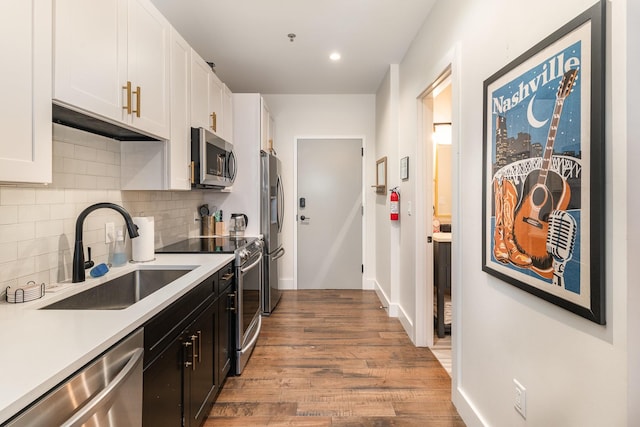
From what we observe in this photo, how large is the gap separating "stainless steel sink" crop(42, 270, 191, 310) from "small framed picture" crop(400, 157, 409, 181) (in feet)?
6.82

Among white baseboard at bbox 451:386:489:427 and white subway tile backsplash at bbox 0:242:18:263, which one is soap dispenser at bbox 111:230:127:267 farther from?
white baseboard at bbox 451:386:489:427

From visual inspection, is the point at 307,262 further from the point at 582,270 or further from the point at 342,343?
the point at 582,270

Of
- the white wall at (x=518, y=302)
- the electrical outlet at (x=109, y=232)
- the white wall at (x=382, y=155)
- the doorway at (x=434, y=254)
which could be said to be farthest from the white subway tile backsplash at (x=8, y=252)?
the white wall at (x=382, y=155)

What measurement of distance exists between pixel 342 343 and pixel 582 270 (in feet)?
7.34

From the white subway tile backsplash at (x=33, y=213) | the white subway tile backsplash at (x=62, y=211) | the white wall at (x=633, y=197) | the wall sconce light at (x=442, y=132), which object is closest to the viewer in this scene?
the white wall at (x=633, y=197)

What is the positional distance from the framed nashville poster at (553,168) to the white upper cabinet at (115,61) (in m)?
1.72

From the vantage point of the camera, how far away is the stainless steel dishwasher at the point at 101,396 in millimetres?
786

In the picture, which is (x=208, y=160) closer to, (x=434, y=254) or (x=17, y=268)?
(x=17, y=268)

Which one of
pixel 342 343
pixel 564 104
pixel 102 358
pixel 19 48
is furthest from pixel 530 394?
pixel 19 48

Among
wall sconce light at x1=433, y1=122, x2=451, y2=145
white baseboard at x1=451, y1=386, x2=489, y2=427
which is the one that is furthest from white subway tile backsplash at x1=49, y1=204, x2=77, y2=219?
wall sconce light at x1=433, y1=122, x2=451, y2=145

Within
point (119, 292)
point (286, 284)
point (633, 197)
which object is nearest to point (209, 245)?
point (119, 292)

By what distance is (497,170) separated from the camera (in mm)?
1537

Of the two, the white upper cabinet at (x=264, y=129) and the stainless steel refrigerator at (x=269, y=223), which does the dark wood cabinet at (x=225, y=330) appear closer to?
the stainless steel refrigerator at (x=269, y=223)

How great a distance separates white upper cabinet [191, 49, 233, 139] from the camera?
8.18 ft
